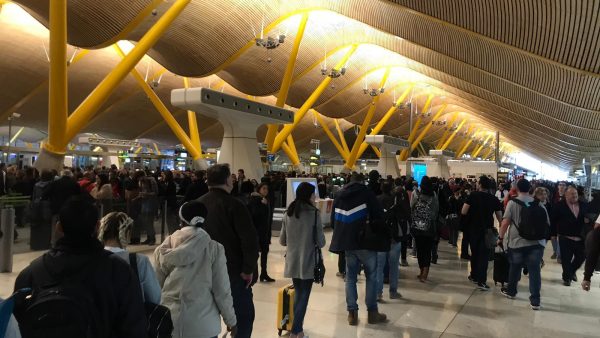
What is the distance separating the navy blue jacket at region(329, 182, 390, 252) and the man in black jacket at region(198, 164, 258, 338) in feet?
6.18

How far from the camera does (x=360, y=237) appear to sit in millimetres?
5555

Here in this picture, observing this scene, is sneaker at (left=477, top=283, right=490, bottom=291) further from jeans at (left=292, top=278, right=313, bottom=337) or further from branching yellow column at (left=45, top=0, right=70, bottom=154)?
branching yellow column at (left=45, top=0, right=70, bottom=154)

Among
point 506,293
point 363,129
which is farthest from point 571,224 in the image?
point 363,129

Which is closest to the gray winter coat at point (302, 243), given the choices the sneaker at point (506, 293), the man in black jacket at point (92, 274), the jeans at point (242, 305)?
the jeans at point (242, 305)

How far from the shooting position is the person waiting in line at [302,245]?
4.93m

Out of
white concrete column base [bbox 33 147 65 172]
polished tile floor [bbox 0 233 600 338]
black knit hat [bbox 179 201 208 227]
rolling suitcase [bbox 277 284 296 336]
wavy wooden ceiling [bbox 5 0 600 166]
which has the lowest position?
→ polished tile floor [bbox 0 233 600 338]

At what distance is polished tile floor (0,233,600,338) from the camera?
5.42 m

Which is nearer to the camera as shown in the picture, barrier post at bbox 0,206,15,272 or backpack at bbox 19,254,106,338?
backpack at bbox 19,254,106,338

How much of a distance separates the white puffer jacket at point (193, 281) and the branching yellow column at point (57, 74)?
13186 millimetres

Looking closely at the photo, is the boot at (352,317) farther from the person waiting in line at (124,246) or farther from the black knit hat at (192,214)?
the person waiting in line at (124,246)

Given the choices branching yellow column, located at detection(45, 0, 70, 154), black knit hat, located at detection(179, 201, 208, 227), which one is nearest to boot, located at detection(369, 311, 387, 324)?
black knit hat, located at detection(179, 201, 208, 227)

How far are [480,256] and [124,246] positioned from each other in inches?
250

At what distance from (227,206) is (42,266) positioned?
1903 millimetres

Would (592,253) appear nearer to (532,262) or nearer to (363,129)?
(532,262)
